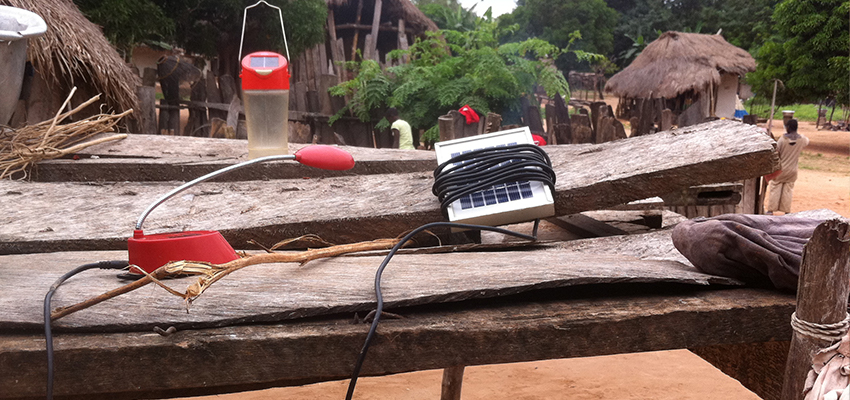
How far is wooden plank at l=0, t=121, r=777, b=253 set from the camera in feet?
5.38

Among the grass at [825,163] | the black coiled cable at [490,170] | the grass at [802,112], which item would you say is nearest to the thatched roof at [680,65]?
the grass at [802,112]

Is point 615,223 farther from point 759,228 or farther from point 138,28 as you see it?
point 138,28

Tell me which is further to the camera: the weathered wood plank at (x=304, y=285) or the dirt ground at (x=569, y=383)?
the dirt ground at (x=569, y=383)

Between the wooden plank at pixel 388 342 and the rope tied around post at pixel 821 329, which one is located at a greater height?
the rope tied around post at pixel 821 329

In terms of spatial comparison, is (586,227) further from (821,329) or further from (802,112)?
(802,112)

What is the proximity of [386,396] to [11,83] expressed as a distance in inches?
97.0

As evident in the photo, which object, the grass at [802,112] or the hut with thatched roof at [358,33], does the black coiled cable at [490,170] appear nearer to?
the hut with thatched roof at [358,33]

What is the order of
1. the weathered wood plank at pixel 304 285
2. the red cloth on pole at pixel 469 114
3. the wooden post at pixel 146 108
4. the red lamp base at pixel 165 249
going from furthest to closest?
the red cloth on pole at pixel 469 114 → the wooden post at pixel 146 108 → the red lamp base at pixel 165 249 → the weathered wood plank at pixel 304 285

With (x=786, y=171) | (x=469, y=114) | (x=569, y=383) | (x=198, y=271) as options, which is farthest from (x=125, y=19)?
(x=786, y=171)

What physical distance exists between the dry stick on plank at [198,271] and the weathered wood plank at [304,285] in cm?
2

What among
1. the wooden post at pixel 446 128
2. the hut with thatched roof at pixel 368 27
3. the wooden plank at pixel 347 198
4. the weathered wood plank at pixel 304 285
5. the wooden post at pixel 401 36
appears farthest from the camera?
the wooden post at pixel 401 36

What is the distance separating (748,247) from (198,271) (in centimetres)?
116

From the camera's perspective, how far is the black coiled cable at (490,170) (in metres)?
1.71

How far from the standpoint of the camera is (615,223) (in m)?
2.56
